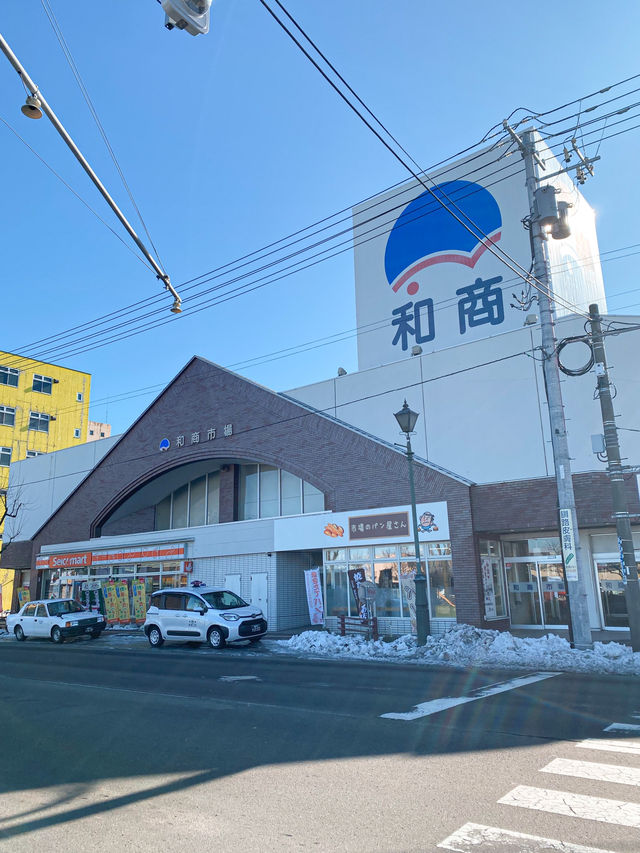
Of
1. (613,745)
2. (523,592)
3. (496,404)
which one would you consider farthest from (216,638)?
(613,745)

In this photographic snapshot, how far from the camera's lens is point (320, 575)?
77.0 ft

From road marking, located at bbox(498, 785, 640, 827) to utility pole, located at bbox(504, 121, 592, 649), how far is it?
31.5 feet

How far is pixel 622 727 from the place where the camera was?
731 cm

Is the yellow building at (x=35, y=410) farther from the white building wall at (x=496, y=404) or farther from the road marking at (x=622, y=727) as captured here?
the road marking at (x=622, y=727)

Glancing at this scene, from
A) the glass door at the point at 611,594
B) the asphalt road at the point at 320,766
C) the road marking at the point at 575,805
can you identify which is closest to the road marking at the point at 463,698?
the asphalt road at the point at 320,766

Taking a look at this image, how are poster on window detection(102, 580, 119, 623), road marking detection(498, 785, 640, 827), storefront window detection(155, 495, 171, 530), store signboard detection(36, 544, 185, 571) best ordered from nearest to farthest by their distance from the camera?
road marking detection(498, 785, 640, 827), store signboard detection(36, 544, 185, 571), poster on window detection(102, 580, 119, 623), storefront window detection(155, 495, 171, 530)

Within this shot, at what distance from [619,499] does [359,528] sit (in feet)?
32.0

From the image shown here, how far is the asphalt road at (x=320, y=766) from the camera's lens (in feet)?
14.6

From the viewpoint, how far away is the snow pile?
12.8 meters

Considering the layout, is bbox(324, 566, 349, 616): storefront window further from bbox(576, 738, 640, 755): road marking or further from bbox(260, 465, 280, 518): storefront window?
bbox(576, 738, 640, 755): road marking

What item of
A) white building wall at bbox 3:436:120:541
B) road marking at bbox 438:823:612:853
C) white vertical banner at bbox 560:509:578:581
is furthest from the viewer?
white building wall at bbox 3:436:120:541

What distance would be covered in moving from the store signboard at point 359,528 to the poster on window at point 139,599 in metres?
8.67

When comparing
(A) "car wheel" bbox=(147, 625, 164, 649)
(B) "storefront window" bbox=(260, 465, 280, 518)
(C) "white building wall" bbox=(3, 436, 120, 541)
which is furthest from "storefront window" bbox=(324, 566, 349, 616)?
(C) "white building wall" bbox=(3, 436, 120, 541)

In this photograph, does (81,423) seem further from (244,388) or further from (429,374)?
(429,374)
